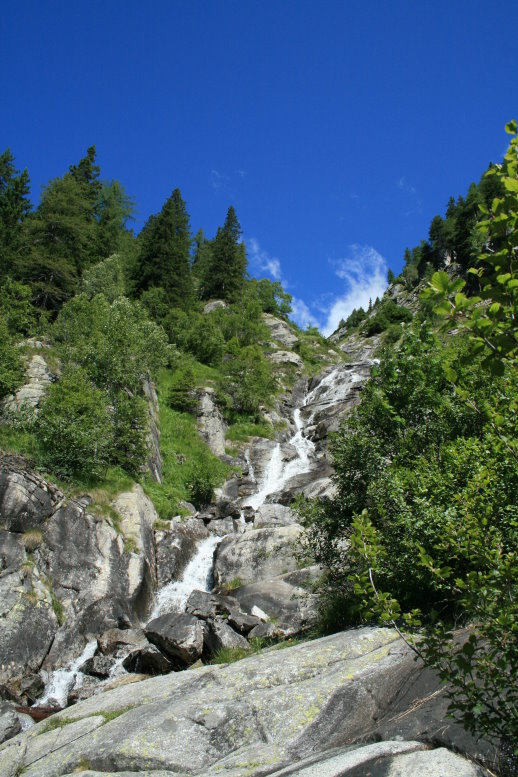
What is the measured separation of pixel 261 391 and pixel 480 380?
94.6 ft

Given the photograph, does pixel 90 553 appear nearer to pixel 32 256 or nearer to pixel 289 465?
pixel 289 465

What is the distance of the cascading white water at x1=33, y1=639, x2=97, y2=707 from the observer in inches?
553

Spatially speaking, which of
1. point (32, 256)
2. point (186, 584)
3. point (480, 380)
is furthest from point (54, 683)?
point (32, 256)

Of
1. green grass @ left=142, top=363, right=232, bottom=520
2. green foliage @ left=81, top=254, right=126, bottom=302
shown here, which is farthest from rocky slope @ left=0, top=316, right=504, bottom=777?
green foliage @ left=81, top=254, right=126, bottom=302

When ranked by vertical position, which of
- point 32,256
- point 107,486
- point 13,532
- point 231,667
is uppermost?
point 32,256

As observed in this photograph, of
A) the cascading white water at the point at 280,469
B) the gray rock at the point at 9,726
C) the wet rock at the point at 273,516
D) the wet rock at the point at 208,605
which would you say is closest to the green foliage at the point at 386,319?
the cascading white water at the point at 280,469

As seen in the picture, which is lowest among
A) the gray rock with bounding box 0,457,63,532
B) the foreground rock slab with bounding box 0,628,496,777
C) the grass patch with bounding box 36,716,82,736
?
the grass patch with bounding box 36,716,82,736

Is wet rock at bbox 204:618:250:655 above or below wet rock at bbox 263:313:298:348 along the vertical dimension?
below

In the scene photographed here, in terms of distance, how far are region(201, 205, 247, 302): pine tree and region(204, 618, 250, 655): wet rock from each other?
57.8 m

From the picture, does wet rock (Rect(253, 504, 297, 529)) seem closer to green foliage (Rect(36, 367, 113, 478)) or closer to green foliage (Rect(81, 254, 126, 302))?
green foliage (Rect(36, 367, 113, 478))

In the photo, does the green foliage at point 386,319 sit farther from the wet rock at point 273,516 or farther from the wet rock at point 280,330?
the wet rock at point 273,516

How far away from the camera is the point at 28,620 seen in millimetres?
15695

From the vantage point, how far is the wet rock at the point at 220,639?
13.9m

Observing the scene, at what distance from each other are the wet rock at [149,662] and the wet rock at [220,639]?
1211 millimetres
